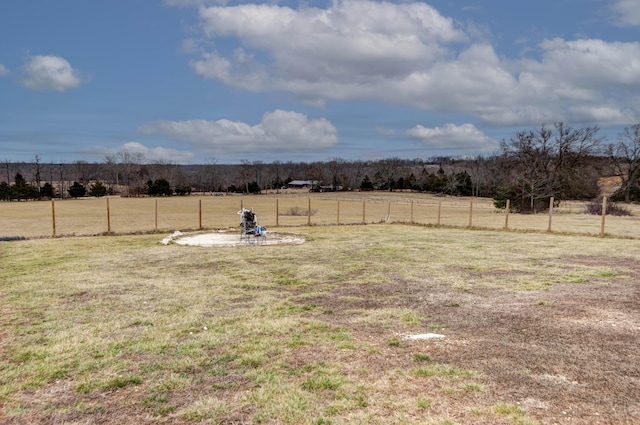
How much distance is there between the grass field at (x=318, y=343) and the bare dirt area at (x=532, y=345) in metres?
0.03

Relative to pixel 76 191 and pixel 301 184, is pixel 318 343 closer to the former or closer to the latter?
pixel 76 191

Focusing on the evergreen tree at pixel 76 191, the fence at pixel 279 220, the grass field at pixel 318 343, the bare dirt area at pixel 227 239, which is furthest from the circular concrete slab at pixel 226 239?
the evergreen tree at pixel 76 191

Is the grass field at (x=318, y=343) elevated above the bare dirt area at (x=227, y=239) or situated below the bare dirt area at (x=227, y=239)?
above

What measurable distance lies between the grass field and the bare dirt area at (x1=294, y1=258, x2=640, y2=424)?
25 mm

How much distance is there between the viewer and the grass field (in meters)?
4.00

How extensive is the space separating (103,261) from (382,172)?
11386 centimetres

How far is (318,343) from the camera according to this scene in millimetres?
5684

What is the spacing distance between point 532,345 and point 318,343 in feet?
8.51

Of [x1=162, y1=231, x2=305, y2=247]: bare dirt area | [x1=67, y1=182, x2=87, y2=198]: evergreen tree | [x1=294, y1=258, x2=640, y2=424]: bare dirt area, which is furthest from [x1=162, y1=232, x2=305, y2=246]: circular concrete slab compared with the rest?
[x1=67, y1=182, x2=87, y2=198]: evergreen tree

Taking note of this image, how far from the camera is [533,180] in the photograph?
47.5 meters

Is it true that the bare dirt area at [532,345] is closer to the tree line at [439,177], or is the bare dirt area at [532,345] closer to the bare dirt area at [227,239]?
the bare dirt area at [227,239]

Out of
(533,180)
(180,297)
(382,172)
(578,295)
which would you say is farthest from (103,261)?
(382,172)

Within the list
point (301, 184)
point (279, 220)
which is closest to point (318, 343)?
point (279, 220)

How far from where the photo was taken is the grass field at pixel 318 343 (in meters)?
4.00
